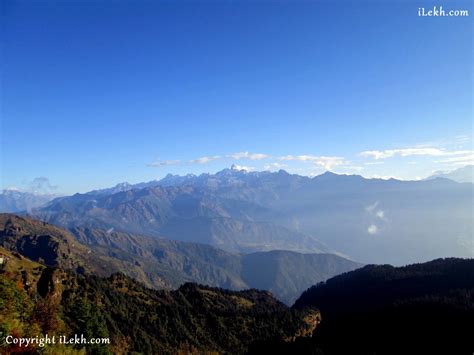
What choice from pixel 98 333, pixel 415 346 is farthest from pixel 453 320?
pixel 98 333

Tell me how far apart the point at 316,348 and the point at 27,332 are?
417 feet

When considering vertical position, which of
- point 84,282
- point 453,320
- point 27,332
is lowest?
point 453,320

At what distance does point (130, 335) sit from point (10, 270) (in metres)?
60.8

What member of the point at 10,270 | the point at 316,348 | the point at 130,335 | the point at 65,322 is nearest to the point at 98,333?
the point at 65,322

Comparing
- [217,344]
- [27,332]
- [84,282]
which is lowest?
[217,344]

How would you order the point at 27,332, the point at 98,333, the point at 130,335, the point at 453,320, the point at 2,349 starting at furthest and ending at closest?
the point at 453,320
the point at 130,335
the point at 98,333
the point at 27,332
the point at 2,349

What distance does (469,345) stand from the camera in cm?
15900

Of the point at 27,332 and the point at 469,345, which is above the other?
the point at 27,332

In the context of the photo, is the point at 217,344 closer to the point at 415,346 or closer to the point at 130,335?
the point at 130,335

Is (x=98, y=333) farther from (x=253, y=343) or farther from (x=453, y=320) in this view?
(x=453, y=320)

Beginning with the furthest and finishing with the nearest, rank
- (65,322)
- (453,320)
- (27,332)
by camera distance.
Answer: (453,320)
(65,322)
(27,332)

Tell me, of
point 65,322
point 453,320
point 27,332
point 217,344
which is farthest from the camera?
point 217,344

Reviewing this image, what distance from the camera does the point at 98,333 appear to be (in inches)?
3649

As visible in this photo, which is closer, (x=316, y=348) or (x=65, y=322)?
(x=65, y=322)
